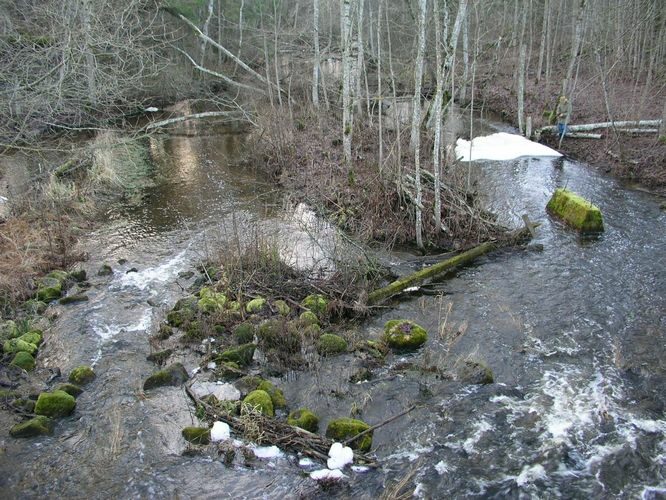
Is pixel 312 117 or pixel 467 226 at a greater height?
pixel 312 117

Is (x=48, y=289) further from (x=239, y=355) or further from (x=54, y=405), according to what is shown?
(x=239, y=355)

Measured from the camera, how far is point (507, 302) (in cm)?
938

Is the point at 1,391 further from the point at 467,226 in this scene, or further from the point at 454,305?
the point at 467,226

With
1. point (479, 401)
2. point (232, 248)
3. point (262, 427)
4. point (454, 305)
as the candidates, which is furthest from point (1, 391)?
point (454, 305)

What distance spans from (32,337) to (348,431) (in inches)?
214

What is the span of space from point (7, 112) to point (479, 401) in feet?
28.3

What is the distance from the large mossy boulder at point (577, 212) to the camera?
1198 cm

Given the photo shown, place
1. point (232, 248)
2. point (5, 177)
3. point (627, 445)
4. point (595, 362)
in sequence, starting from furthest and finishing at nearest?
point (5, 177)
point (232, 248)
point (595, 362)
point (627, 445)

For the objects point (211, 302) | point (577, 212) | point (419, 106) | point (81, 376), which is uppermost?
point (419, 106)

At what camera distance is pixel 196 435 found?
638 centimetres

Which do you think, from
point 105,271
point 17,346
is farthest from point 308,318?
point 105,271

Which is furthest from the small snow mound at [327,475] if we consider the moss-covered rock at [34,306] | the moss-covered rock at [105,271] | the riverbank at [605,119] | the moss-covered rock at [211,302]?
the riverbank at [605,119]

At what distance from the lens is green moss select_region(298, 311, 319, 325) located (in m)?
8.54

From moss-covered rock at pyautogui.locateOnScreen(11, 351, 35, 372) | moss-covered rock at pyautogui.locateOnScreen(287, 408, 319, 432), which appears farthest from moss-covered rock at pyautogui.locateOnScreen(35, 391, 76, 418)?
moss-covered rock at pyautogui.locateOnScreen(287, 408, 319, 432)
